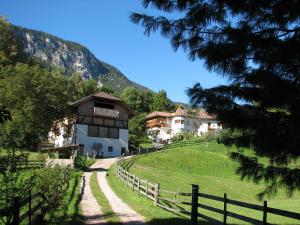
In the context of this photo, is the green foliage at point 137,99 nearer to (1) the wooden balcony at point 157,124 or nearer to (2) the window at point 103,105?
(1) the wooden balcony at point 157,124

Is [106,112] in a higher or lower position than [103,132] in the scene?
higher

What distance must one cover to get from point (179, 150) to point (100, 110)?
41.7 feet

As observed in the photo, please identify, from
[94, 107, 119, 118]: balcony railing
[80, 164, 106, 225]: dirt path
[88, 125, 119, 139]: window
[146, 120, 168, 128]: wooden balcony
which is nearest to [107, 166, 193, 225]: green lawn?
[80, 164, 106, 225]: dirt path

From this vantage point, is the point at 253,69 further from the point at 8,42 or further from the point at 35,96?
the point at 8,42

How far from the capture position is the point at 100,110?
201 ft

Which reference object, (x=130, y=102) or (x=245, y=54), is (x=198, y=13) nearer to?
(x=245, y=54)

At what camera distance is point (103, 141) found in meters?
61.9

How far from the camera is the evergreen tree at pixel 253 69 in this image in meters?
7.96

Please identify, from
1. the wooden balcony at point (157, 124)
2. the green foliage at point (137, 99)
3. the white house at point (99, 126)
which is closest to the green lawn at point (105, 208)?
the white house at point (99, 126)

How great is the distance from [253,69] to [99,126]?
54.7m

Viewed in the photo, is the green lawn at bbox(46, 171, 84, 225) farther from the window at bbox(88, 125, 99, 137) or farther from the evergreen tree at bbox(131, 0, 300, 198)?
the window at bbox(88, 125, 99, 137)

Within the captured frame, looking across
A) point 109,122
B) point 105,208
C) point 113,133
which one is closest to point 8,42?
point 109,122

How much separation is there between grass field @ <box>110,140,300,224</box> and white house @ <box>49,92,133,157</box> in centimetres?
800

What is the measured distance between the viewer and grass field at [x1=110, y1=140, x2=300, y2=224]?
34719 mm
